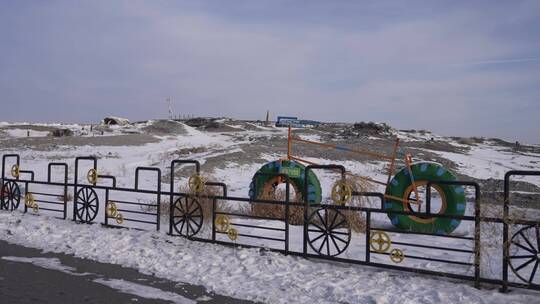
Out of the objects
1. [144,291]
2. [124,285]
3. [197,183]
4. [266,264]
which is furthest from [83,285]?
[197,183]

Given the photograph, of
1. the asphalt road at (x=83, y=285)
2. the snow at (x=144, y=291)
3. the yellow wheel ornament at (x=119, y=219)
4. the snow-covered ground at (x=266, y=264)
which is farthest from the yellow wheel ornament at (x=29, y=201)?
the snow at (x=144, y=291)

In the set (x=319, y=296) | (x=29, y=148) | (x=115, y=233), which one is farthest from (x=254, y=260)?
(x=29, y=148)

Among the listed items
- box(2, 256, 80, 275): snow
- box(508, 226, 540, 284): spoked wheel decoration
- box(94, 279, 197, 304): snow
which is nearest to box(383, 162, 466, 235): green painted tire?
box(508, 226, 540, 284): spoked wheel decoration

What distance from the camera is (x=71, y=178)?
22.4 m

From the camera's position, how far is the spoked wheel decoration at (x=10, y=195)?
1474 cm

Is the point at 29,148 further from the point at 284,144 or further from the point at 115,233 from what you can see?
the point at 115,233

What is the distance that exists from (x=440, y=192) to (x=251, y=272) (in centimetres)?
542

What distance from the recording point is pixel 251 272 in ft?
26.8

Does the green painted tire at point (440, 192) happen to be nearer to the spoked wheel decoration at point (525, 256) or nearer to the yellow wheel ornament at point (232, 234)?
the spoked wheel decoration at point (525, 256)

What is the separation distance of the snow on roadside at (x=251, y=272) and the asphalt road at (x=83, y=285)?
31 centimetres

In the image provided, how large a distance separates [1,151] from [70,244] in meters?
27.0

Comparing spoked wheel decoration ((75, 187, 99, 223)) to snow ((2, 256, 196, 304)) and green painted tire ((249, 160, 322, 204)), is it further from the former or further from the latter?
green painted tire ((249, 160, 322, 204))

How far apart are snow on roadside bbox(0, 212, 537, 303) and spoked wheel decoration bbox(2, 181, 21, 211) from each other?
11.5 feet

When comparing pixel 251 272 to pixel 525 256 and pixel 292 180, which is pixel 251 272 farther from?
pixel 292 180
